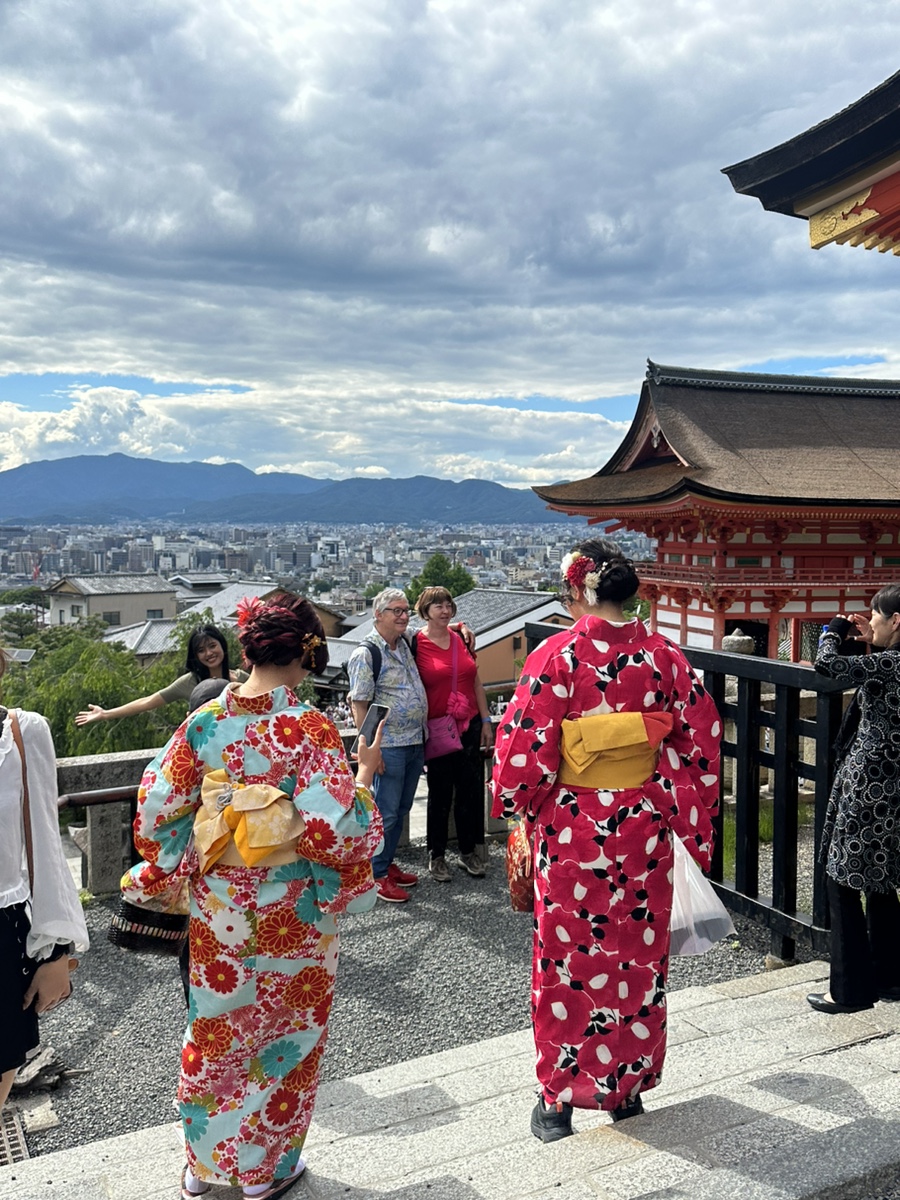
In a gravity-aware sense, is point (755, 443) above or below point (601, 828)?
above

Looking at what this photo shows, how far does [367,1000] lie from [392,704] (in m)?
1.43

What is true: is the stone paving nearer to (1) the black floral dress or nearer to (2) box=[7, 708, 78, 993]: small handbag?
(1) the black floral dress

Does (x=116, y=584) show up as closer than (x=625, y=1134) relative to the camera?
No

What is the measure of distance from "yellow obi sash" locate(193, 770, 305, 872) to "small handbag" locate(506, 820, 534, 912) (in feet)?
2.78

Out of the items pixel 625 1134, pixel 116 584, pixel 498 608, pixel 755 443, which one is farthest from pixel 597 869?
pixel 116 584

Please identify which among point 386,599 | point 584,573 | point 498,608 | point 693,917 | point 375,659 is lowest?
point 498,608

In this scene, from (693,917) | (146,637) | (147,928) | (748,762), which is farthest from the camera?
(146,637)

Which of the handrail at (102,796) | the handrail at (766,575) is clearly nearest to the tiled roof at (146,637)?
the handrail at (766,575)

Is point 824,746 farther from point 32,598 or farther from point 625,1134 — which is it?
point 32,598

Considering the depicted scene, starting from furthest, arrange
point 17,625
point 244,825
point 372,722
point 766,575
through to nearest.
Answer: point 17,625, point 766,575, point 372,722, point 244,825

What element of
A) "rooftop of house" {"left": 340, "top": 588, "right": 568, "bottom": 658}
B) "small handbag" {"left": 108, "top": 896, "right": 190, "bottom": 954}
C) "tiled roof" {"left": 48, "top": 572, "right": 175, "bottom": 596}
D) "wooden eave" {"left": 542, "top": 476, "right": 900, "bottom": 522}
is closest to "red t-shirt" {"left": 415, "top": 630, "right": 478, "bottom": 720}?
"small handbag" {"left": 108, "top": 896, "right": 190, "bottom": 954}

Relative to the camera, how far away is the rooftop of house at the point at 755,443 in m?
15.1

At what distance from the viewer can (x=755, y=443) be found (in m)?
16.5

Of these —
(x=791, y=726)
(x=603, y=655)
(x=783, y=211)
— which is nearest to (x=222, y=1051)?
(x=603, y=655)
